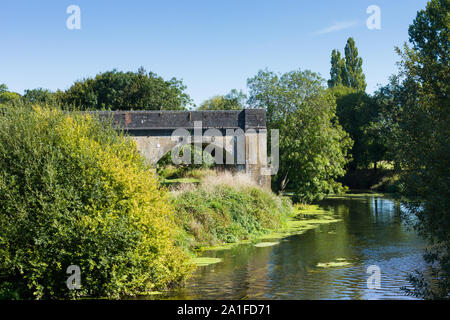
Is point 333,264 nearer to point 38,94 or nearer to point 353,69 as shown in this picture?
point 38,94

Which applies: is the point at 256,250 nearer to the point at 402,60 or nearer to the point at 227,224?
the point at 227,224

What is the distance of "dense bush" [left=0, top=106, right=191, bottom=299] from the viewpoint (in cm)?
960

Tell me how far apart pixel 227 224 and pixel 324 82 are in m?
16.9

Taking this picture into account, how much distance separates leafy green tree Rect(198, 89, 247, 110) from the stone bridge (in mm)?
9310

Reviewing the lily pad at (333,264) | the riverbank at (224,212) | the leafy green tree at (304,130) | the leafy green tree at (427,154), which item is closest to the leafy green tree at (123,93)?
the leafy green tree at (304,130)

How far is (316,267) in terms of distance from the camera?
42.4 feet

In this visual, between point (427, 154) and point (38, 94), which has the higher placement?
point (38, 94)

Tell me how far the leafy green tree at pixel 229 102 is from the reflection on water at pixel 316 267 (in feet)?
62.9

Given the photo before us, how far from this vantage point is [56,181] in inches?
391

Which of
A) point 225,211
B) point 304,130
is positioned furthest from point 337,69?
point 225,211

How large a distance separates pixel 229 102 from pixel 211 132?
19416mm

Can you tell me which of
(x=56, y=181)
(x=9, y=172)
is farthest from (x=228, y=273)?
(x=9, y=172)

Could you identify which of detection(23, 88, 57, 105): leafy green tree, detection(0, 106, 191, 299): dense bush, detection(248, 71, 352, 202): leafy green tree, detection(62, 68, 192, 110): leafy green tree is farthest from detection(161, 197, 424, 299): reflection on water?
detection(23, 88, 57, 105): leafy green tree

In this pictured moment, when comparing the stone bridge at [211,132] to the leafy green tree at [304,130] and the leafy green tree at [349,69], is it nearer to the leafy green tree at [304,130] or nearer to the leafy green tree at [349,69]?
the leafy green tree at [304,130]
